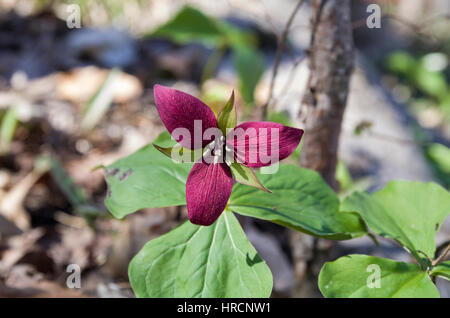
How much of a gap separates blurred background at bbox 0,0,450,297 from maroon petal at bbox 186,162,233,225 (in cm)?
50

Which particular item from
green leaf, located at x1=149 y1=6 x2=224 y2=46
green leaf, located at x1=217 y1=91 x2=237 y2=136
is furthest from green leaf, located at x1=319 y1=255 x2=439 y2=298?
green leaf, located at x1=149 y1=6 x2=224 y2=46

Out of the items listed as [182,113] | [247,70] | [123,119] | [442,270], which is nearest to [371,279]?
[442,270]

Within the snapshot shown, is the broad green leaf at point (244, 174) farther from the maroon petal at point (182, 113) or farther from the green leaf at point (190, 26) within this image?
the green leaf at point (190, 26)

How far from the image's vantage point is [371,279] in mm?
841

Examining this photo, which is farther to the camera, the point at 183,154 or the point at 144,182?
the point at 144,182

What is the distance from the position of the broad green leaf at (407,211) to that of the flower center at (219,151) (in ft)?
1.12

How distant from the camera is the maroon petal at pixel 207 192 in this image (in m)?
0.74

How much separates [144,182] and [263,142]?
346mm

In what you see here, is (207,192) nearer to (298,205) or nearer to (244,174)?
(244,174)

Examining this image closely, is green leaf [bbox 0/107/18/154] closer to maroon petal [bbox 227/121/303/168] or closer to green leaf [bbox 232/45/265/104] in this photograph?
green leaf [bbox 232/45/265/104]

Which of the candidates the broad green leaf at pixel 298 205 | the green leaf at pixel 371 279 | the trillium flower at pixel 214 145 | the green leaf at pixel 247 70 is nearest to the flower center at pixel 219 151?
the trillium flower at pixel 214 145

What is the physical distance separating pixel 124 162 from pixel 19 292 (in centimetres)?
47

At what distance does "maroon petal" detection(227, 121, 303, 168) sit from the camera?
720 mm
